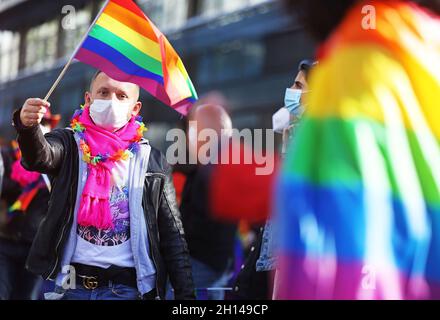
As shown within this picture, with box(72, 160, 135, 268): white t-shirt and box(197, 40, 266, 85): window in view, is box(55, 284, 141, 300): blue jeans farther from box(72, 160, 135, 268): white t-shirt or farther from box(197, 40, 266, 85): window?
box(197, 40, 266, 85): window

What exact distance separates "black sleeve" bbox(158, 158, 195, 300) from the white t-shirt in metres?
0.20

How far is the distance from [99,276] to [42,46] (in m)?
15.3

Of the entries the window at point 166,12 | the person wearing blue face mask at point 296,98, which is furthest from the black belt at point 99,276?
the window at point 166,12

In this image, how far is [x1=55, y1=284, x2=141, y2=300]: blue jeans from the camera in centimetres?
290

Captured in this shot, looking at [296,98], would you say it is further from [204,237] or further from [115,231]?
[204,237]

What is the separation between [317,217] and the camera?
3.84 feet

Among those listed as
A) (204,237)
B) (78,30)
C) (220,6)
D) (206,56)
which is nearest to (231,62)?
(206,56)

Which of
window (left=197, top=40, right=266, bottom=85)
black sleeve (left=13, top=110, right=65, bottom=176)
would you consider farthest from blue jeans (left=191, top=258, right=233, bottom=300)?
window (left=197, top=40, right=266, bottom=85)

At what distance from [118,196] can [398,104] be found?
1989mm

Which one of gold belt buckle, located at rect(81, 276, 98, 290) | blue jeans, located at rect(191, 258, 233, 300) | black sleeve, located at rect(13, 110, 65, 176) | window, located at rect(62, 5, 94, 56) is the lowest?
blue jeans, located at rect(191, 258, 233, 300)

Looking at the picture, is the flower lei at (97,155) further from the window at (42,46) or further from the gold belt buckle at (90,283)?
the window at (42,46)
